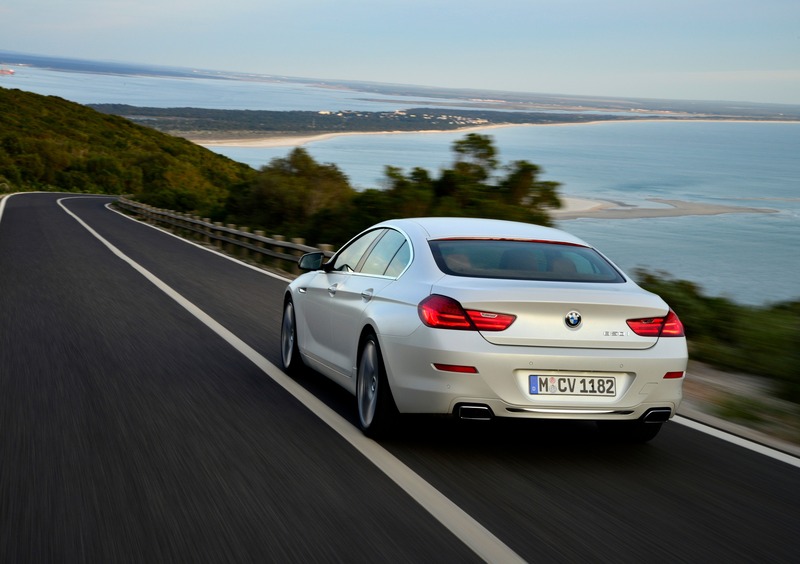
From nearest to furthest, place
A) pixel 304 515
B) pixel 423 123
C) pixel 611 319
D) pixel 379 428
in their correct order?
pixel 304 515, pixel 611 319, pixel 379 428, pixel 423 123

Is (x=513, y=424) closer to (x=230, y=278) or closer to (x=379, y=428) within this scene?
(x=379, y=428)

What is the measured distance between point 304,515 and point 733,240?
174ft

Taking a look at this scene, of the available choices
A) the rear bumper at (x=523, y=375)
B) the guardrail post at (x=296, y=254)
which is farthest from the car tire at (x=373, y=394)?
the guardrail post at (x=296, y=254)

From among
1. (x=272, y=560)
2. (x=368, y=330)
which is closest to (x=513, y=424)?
(x=368, y=330)

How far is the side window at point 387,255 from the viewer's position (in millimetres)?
7320

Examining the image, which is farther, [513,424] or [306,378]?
[306,378]

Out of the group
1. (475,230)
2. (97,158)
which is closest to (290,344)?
(475,230)

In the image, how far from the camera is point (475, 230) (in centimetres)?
744

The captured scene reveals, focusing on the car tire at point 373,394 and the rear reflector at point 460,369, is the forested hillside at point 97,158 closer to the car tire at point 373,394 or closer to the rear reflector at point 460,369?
the car tire at point 373,394

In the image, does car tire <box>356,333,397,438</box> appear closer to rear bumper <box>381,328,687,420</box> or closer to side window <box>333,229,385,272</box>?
rear bumper <box>381,328,687,420</box>

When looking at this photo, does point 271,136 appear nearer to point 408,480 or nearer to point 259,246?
point 259,246

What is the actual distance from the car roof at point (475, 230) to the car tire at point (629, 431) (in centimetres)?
126

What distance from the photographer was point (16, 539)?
4598 millimetres

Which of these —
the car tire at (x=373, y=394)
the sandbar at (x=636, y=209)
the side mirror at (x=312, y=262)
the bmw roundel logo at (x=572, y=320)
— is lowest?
the sandbar at (x=636, y=209)
